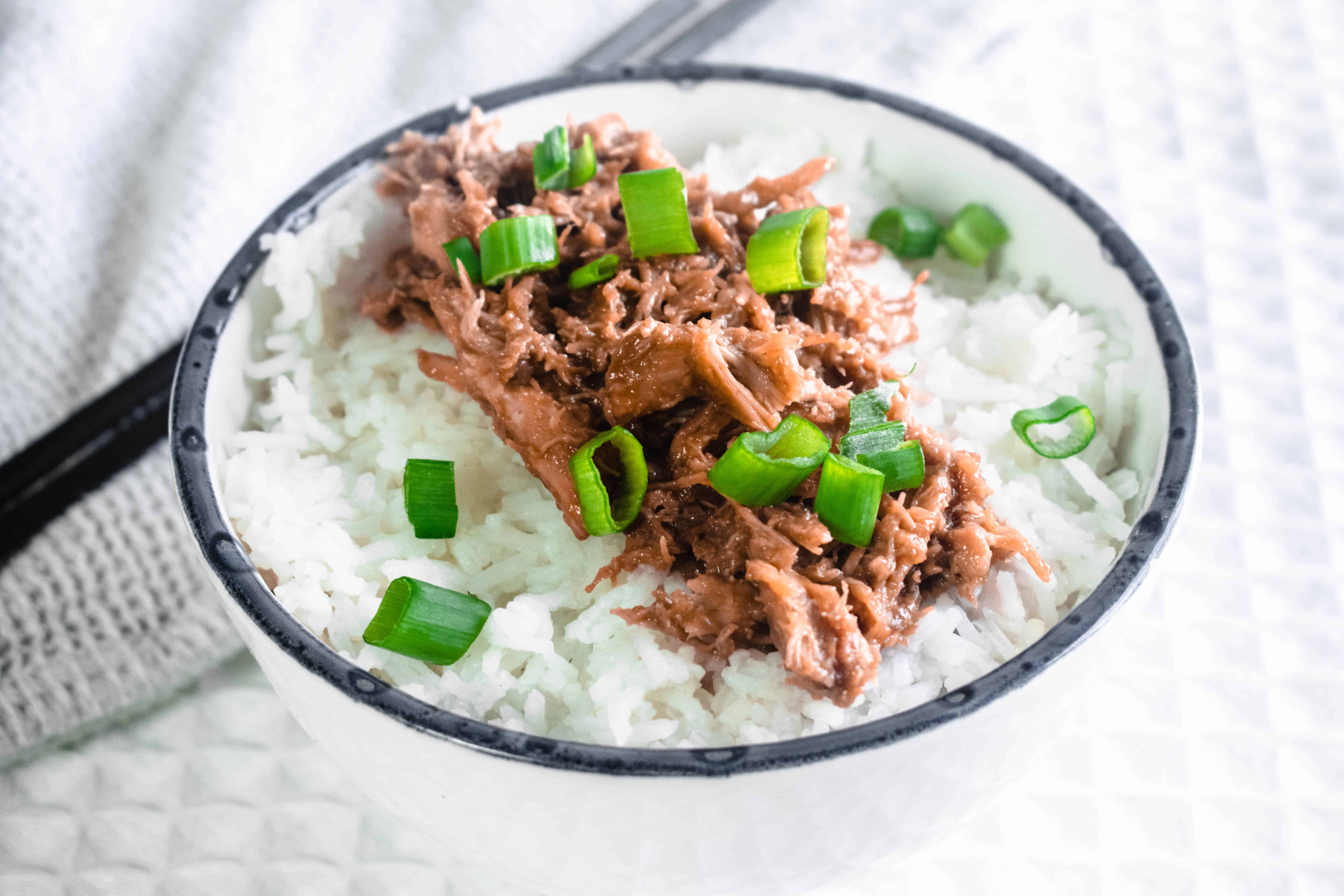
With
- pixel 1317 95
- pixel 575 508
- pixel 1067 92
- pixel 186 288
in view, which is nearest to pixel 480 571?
pixel 575 508

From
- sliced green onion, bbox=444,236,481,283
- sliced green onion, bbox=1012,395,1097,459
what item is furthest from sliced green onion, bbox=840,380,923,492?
sliced green onion, bbox=444,236,481,283

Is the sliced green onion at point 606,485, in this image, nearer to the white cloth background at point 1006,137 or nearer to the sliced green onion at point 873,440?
the sliced green onion at point 873,440

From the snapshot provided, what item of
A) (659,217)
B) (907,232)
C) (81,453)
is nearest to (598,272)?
(659,217)

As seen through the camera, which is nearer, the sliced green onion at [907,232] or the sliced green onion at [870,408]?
the sliced green onion at [870,408]

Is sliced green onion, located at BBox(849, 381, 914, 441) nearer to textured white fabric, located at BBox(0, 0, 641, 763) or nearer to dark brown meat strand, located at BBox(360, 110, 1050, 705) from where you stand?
dark brown meat strand, located at BBox(360, 110, 1050, 705)

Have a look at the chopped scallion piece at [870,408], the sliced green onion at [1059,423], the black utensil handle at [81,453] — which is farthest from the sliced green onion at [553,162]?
the black utensil handle at [81,453]

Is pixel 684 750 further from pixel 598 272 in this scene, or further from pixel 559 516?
pixel 598 272
